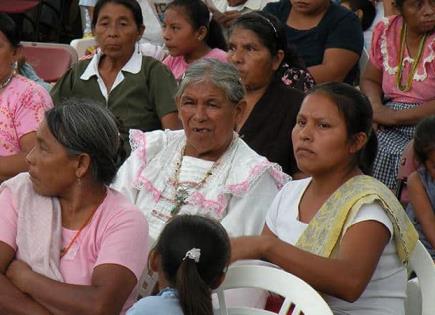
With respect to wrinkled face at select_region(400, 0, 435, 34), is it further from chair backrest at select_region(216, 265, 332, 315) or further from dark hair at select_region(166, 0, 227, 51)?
chair backrest at select_region(216, 265, 332, 315)

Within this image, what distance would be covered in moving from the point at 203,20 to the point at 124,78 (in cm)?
76

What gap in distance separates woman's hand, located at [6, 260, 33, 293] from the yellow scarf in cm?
79

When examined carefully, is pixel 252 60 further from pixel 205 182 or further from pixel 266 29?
pixel 205 182

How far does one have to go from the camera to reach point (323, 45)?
488 cm

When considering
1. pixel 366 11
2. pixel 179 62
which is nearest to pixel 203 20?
pixel 179 62

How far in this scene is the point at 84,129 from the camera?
272 centimetres

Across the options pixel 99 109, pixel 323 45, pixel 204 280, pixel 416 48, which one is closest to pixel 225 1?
pixel 323 45

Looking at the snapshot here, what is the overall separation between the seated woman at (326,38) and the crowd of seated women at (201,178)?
350 mm

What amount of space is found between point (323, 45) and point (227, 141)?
1780mm

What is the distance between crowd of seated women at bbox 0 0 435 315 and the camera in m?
2.54

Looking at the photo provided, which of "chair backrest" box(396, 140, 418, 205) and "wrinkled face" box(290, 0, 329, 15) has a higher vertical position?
Result: "wrinkled face" box(290, 0, 329, 15)

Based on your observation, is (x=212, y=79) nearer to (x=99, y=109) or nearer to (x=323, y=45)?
(x=99, y=109)

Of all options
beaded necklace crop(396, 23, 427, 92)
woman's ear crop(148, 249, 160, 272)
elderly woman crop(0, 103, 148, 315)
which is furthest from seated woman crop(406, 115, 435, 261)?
woman's ear crop(148, 249, 160, 272)

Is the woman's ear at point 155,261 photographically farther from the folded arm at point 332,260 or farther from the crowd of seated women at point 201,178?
the folded arm at point 332,260
